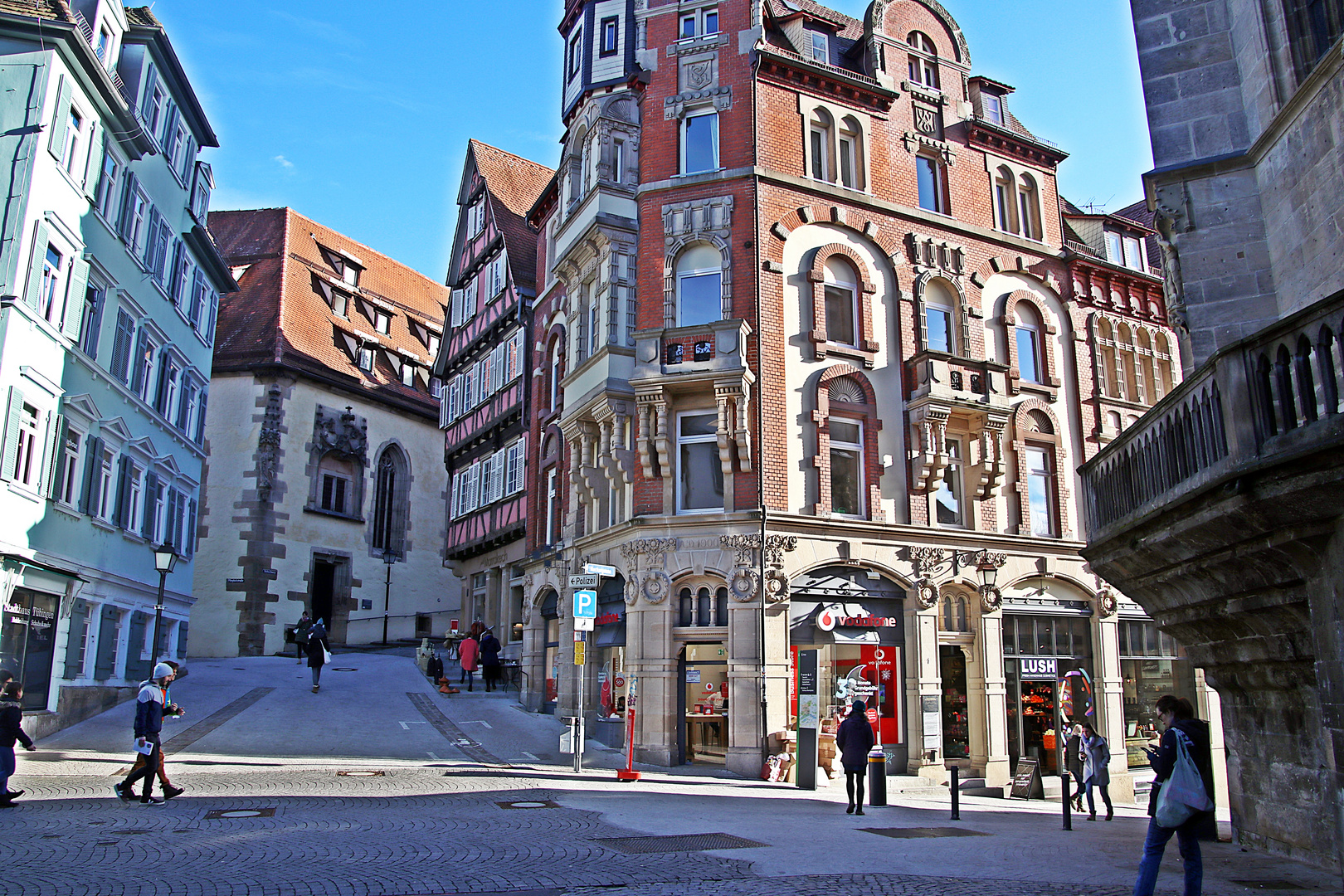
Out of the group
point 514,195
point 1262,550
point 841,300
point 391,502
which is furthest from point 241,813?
point 391,502

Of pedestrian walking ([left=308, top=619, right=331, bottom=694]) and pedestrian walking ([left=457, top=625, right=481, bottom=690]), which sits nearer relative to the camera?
pedestrian walking ([left=308, top=619, right=331, bottom=694])

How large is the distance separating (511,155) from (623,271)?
17.3m

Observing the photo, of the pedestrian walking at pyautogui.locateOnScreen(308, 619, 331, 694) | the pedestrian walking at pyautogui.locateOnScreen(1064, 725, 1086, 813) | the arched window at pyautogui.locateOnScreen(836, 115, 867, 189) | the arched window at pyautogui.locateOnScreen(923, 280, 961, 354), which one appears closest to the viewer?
the pedestrian walking at pyautogui.locateOnScreen(1064, 725, 1086, 813)

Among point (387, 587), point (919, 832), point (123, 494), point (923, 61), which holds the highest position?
point (923, 61)

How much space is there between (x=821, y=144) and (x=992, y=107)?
5.92 m

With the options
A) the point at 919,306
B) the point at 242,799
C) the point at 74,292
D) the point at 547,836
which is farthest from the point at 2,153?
the point at 919,306

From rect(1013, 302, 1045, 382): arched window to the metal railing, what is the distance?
1490 cm

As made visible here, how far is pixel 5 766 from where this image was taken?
38.4 ft

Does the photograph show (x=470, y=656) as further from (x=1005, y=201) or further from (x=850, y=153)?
(x=1005, y=201)

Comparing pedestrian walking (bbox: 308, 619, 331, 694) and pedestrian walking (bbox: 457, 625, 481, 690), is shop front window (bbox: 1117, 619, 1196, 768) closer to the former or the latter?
pedestrian walking (bbox: 457, 625, 481, 690)

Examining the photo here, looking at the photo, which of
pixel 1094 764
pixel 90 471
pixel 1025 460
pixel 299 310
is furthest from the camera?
pixel 299 310

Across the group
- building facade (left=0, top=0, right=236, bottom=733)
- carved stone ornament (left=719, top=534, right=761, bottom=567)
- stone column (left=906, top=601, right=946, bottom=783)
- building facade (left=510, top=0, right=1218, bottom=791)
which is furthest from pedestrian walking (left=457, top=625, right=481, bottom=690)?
stone column (left=906, top=601, right=946, bottom=783)

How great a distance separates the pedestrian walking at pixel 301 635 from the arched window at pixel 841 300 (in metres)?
20.8

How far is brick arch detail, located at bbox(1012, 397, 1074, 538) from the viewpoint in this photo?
2300 cm
